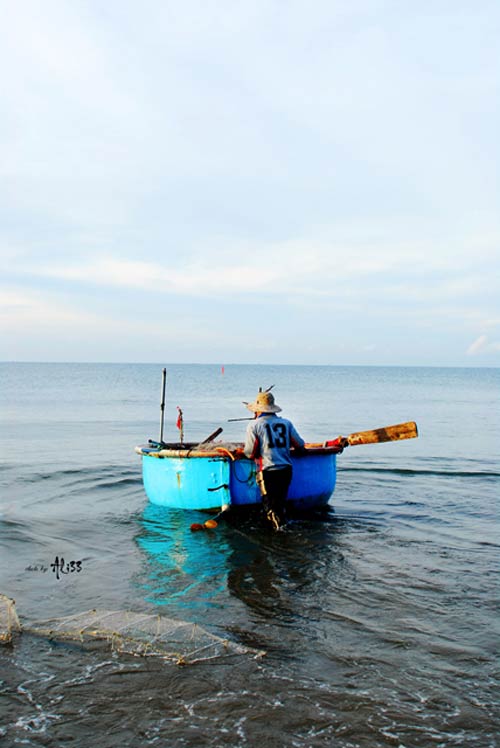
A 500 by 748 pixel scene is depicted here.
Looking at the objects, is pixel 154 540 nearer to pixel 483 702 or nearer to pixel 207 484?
pixel 207 484

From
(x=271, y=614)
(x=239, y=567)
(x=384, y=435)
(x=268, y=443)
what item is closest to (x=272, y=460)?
(x=268, y=443)

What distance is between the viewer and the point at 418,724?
15.7 ft

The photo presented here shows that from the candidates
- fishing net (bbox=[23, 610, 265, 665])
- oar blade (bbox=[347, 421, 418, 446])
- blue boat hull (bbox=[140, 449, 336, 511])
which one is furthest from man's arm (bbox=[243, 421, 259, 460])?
fishing net (bbox=[23, 610, 265, 665])

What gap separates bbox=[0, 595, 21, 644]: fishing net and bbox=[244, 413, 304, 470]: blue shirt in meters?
4.77

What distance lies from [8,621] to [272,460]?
16.6 feet

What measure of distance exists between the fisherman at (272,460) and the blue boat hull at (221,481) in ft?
1.54

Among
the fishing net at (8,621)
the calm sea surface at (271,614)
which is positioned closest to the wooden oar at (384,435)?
the calm sea surface at (271,614)

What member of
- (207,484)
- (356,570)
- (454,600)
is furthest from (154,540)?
(454,600)

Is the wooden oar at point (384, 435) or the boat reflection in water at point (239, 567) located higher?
the wooden oar at point (384, 435)

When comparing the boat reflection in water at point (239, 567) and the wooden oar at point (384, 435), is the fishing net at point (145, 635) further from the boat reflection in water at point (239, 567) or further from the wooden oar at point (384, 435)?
the wooden oar at point (384, 435)

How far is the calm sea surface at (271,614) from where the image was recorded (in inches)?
189

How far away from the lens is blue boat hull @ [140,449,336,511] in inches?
432

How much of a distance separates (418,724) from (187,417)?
3121 cm

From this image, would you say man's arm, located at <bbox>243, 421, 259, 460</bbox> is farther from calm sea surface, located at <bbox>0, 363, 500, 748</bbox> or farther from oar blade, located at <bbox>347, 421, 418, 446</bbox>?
oar blade, located at <bbox>347, 421, 418, 446</bbox>
